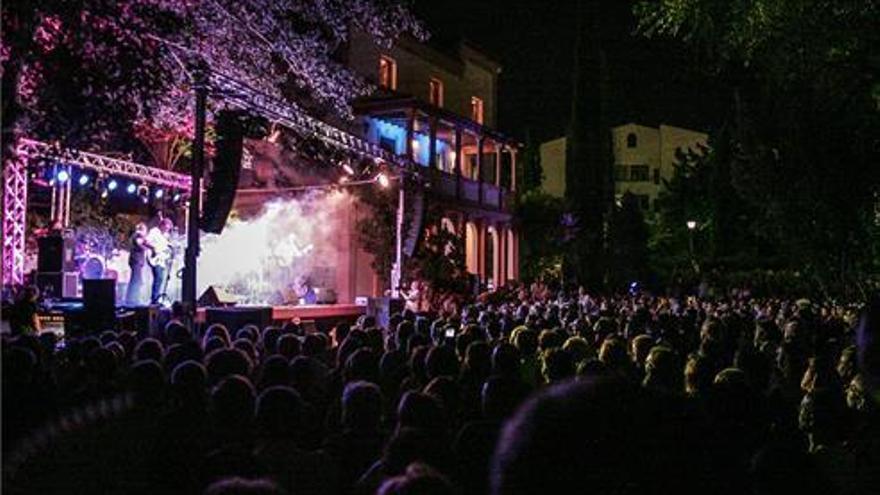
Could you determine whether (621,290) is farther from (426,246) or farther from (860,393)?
(860,393)

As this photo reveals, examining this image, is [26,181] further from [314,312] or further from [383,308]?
[383,308]

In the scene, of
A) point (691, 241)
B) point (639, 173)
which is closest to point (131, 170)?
point (691, 241)

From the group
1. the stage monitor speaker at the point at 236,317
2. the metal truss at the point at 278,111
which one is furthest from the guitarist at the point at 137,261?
the stage monitor speaker at the point at 236,317

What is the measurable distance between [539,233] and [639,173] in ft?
96.3

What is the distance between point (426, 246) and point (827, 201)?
11700 mm

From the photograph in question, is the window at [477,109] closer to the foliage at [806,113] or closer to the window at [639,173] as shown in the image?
the foliage at [806,113]

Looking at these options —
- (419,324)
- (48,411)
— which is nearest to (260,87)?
(419,324)

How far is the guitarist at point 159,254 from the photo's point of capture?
20.5 meters

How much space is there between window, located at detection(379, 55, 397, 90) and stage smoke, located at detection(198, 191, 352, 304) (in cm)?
631

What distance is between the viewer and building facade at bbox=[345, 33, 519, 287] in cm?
3078

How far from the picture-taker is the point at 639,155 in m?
70.9

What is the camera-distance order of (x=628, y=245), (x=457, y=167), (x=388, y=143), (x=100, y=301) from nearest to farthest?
(x=100, y=301) → (x=388, y=143) → (x=457, y=167) → (x=628, y=245)

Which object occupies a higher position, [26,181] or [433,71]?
[433,71]

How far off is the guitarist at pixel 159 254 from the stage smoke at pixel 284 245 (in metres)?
7.30
